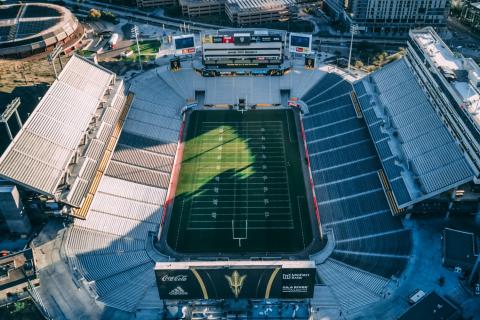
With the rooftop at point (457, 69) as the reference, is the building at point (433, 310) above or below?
below

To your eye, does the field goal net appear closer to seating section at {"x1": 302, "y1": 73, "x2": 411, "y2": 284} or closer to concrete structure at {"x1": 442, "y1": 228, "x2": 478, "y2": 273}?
seating section at {"x1": 302, "y1": 73, "x2": 411, "y2": 284}

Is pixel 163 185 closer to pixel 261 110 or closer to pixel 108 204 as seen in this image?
pixel 108 204

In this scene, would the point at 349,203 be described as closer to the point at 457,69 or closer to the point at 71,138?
the point at 457,69

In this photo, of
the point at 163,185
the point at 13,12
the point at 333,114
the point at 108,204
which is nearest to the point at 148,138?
the point at 163,185

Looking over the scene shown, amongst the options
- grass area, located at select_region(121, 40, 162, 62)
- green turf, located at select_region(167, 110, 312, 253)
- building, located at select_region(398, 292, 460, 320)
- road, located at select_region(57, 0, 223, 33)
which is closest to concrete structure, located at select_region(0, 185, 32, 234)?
green turf, located at select_region(167, 110, 312, 253)

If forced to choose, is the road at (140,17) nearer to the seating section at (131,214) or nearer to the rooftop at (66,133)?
the seating section at (131,214)

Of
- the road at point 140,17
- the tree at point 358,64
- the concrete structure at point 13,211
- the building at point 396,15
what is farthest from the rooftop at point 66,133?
the building at point 396,15
